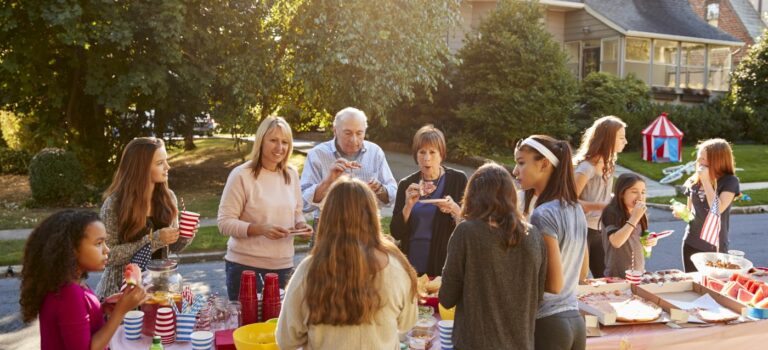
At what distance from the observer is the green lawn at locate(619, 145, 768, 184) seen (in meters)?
17.3

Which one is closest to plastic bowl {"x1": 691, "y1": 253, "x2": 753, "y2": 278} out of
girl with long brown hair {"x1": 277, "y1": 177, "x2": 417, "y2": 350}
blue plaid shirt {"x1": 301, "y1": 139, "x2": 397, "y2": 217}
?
blue plaid shirt {"x1": 301, "y1": 139, "x2": 397, "y2": 217}

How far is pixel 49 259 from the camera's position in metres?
2.92

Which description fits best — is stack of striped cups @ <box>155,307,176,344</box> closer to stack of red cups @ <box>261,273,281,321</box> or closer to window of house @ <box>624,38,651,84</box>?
Answer: stack of red cups @ <box>261,273,281,321</box>

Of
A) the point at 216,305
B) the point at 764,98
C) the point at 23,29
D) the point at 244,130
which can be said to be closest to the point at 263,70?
the point at 244,130

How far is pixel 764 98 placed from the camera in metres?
24.9

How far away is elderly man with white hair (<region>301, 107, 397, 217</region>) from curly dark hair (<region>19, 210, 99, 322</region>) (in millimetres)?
2018

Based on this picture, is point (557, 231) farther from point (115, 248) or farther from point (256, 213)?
point (115, 248)

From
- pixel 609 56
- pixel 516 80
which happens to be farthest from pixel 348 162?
pixel 609 56

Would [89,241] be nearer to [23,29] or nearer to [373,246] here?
[373,246]

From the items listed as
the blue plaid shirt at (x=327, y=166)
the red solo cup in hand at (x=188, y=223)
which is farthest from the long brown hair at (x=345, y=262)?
the blue plaid shirt at (x=327, y=166)

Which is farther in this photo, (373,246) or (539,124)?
(539,124)

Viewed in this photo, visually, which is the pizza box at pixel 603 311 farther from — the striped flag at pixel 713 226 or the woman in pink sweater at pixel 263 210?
the woman in pink sweater at pixel 263 210

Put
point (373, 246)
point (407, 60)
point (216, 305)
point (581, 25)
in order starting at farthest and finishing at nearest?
point (581, 25) < point (407, 60) < point (216, 305) < point (373, 246)

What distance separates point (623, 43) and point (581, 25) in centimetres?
207
